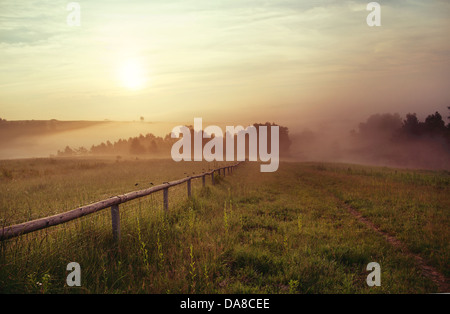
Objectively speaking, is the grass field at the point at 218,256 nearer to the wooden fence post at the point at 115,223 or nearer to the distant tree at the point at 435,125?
the wooden fence post at the point at 115,223

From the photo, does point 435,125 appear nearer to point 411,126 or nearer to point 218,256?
point 411,126

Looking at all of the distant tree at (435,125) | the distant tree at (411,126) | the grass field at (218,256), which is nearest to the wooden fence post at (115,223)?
the grass field at (218,256)

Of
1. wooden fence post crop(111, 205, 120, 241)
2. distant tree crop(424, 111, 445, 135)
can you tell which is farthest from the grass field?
distant tree crop(424, 111, 445, 135)

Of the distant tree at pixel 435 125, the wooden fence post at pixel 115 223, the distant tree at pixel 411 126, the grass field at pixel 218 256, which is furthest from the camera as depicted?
the distant tree at pixel 411 126

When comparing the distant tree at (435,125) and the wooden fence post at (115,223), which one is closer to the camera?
the wooden fence post at (115,223)

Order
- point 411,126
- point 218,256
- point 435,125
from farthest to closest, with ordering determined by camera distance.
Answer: point 411,126
point 435,125
point 218,256

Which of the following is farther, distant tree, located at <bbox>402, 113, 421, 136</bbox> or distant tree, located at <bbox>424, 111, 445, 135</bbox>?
distant tree, located at <bbox>402, 113, 421, 136</bbox>

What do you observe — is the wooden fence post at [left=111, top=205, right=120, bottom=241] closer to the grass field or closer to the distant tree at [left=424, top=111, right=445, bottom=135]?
the grass field

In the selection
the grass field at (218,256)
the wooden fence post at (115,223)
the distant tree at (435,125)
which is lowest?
the grass field at (218,256)

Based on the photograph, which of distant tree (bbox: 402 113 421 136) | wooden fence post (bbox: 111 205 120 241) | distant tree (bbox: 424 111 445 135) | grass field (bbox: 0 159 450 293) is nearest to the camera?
grass field (bbox: 0 159 450 293)

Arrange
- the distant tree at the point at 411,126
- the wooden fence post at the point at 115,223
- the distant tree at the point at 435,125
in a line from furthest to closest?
1. the distant tree at the point at 411,126
2. the distant tree at the point at 435,125
3. the wooden fence post at the point at 115,223

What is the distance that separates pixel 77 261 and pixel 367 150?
143m

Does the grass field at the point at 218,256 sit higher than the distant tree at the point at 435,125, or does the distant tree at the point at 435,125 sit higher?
the distant tree at the point at 435,125

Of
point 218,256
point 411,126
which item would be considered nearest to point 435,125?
A: point 411,126
